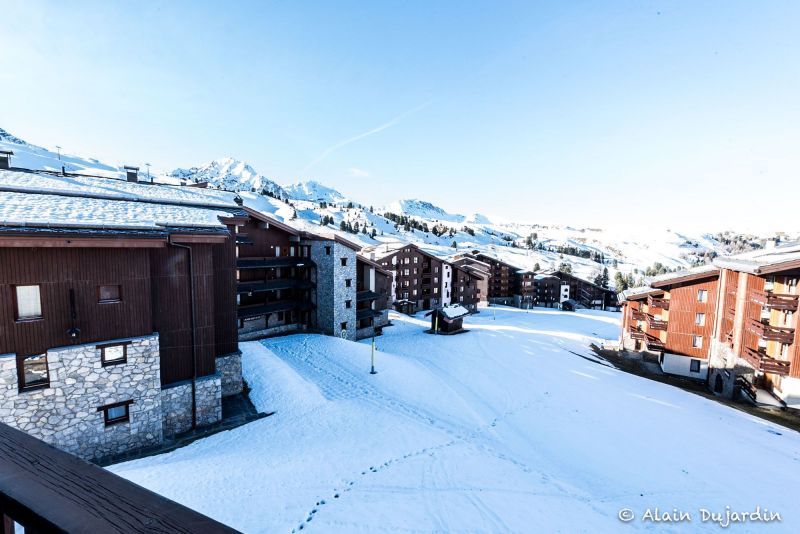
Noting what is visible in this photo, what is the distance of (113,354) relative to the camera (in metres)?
12.6

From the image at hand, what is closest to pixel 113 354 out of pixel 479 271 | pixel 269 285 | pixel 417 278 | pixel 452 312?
pixel 269 285

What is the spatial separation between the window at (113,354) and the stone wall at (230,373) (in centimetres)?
506

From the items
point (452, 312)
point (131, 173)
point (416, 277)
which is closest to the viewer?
point (131, 173)

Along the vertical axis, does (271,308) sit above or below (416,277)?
above

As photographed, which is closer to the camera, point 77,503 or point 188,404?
point 77,503

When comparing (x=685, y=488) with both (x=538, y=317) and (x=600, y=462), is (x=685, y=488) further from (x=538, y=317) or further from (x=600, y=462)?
(x=538, y=317)

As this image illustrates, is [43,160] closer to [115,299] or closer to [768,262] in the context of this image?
[115,299]

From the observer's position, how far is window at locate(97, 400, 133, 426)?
1247 cm

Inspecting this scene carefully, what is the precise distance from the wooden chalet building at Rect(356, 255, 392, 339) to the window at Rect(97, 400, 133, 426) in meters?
23.6

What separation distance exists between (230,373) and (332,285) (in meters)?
13.8

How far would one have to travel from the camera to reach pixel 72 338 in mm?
11750

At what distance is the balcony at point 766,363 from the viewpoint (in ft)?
76.2

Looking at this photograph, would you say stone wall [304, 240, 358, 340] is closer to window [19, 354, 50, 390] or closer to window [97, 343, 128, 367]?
window [97, 343, 128, 367]

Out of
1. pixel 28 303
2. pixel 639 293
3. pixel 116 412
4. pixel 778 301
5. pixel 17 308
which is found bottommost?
pixel 116 412
